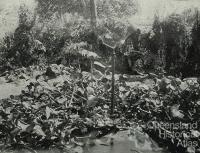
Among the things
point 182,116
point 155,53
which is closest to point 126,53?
point 155,53

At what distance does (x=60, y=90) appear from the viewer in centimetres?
656

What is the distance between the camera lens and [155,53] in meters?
9.38

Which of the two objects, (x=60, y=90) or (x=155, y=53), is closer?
(x=60, y=90)

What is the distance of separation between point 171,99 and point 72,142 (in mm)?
1705

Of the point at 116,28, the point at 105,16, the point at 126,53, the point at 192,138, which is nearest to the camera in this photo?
the point at 192,138

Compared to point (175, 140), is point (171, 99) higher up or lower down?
higher up

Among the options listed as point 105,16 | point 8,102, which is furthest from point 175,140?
point 105,16

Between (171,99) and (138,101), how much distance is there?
53cm

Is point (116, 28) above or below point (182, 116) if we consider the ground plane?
above

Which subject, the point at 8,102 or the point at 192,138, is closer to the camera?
the point at 192,138

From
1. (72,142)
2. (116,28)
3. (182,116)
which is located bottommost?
(72,142)

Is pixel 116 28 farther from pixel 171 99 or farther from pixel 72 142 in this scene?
pixel 72 142

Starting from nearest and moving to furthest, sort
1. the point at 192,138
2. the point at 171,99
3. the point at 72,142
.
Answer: the point at 192,138
the point at 72,142
the point at 171,99

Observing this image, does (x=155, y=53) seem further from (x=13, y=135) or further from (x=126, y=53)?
(x=13, y=135)
